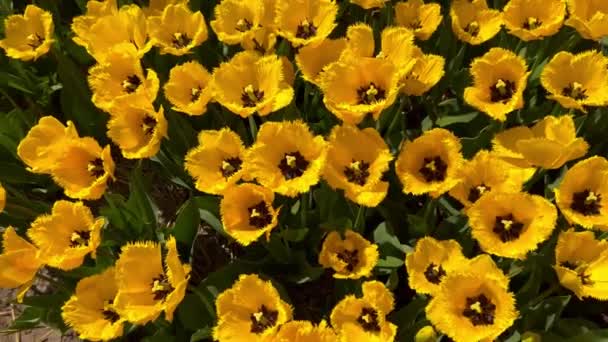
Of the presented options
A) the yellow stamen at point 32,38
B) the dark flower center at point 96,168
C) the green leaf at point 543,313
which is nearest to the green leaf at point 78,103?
the yellow stamen at point 32,38

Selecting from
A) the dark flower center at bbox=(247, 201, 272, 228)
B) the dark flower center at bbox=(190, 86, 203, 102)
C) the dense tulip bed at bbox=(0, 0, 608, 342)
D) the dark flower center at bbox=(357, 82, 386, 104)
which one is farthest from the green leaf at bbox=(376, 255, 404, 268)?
the dark flower center at bbox=(190, 86, 203, 102)

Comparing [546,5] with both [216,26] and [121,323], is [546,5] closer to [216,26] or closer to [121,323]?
[216,26]

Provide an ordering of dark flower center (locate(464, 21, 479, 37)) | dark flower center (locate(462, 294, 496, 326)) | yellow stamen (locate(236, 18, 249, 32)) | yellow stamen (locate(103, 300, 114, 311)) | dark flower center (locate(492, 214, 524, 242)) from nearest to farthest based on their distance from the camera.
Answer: dark flower center (locate(462, 294, 496, 326)) < dark flower center (locate(492, 214, 524, 242)) < yellow stamen (locate(103, 300, 114, 311)) < yellow stamen (locate(236, 18, 249, 32)) < dark flower center (locate(464, 21, 479, 37))

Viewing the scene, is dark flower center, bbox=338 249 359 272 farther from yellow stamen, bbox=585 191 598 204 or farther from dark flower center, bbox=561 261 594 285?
yellow stamen, bbox=585 191 598 204

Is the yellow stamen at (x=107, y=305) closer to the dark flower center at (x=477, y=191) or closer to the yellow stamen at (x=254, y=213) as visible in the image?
the yellow stamen at (x=254, y=213)

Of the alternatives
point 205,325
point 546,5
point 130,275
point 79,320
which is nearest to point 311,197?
point 205,325

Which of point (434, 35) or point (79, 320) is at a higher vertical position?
point (434, 35)
